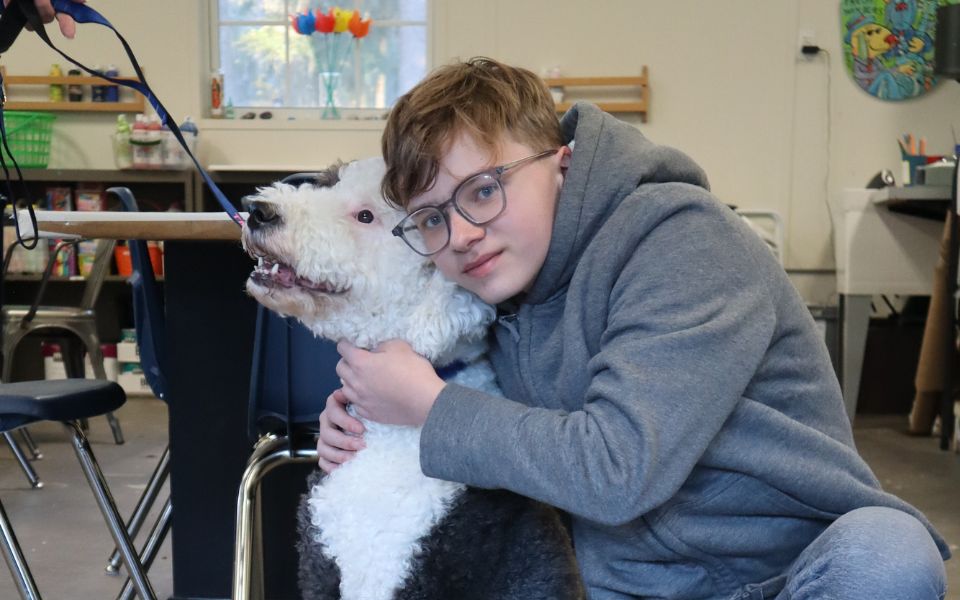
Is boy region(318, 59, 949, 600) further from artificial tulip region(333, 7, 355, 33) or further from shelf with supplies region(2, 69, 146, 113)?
shelf with supplies region(2, 69, 146, 113)

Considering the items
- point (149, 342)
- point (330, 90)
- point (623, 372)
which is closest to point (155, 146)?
A: point (330, 90)

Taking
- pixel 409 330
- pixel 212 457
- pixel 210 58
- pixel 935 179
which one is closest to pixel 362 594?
pixel 409 330

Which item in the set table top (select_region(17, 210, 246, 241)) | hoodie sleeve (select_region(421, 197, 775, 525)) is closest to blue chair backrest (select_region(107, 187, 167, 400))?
table top (select_region(17, 210, 246, 241))

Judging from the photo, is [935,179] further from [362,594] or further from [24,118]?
[24,118]

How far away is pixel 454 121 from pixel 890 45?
4.32m

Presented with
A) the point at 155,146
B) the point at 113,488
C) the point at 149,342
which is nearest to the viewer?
the point at 149,342

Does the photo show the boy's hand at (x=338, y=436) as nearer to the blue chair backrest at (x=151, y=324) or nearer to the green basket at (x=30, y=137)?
the blue chair backrest at (x=151, y=324)

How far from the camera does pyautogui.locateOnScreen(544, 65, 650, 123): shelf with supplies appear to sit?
4.64m

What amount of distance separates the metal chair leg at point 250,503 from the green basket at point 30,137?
3.61 m

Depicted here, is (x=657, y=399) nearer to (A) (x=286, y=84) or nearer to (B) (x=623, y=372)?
(B) (x=623, y=372)

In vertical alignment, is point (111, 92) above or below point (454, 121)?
above

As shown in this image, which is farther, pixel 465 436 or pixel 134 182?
pixel 134 182

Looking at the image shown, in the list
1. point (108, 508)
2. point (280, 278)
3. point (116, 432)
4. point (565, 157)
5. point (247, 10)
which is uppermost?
point (247, 10)

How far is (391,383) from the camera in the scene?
929mm
